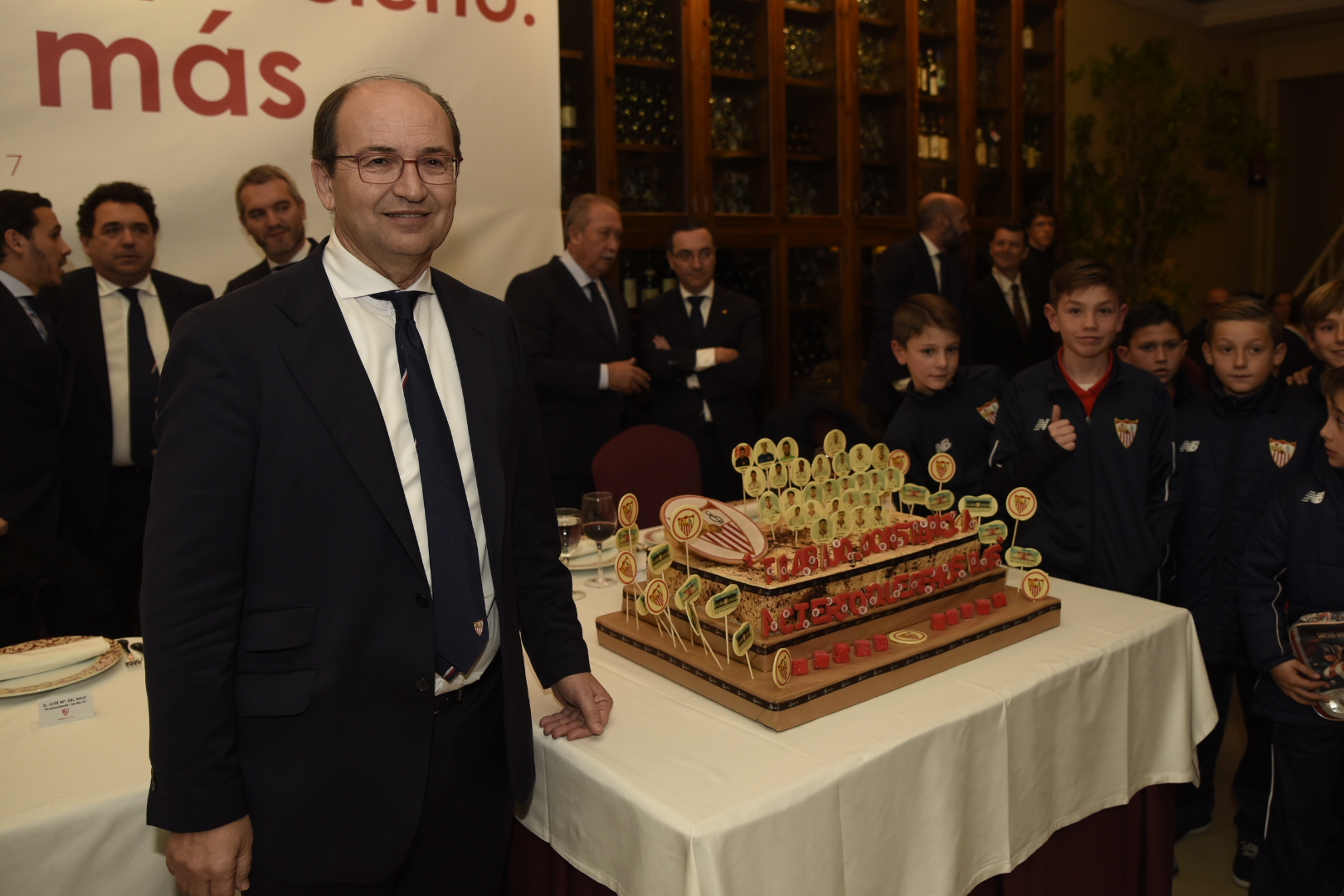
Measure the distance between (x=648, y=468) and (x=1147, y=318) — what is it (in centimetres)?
167

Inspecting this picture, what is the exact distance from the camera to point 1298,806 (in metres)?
2.07

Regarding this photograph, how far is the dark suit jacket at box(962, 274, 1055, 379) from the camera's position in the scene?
497 centimetres

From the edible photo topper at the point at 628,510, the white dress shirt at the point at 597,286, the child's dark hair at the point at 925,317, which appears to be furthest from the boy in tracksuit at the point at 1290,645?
the white dress shirt at the point at 597,286

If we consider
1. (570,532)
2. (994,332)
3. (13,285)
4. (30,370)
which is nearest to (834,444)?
(570,532)

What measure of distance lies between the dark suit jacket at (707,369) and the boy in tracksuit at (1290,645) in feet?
7.06

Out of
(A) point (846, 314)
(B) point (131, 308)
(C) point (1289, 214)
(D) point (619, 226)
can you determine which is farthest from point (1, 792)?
(C) point (1289, 214)

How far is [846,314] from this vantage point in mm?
5273

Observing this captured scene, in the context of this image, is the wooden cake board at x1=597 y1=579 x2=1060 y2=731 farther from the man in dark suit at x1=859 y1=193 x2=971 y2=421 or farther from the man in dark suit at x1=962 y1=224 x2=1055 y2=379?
the man in dark suit at x1=962 y1=224 x2=1055 y2=379

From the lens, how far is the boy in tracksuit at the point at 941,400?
268 cm

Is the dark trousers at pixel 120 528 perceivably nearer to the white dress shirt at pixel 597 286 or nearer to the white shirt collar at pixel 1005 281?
the white dress shirt at pixel 597 286

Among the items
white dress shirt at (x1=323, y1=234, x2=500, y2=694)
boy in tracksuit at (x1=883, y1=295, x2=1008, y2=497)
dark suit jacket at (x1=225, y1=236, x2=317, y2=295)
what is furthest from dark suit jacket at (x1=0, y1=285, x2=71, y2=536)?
boy in tracksuit at (x1=883, y1=295, x2=1008, y2=497)

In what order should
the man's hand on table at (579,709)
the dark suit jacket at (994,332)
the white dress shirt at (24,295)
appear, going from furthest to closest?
the dark suit jacket at (994,332)
the white dress shirt at (24,295)
the man's hand on table at (579,709)

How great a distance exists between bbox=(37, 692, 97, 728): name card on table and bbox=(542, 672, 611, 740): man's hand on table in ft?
2.50

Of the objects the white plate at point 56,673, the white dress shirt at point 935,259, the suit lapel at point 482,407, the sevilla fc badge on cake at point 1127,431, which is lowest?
the white plate at point 56,673
